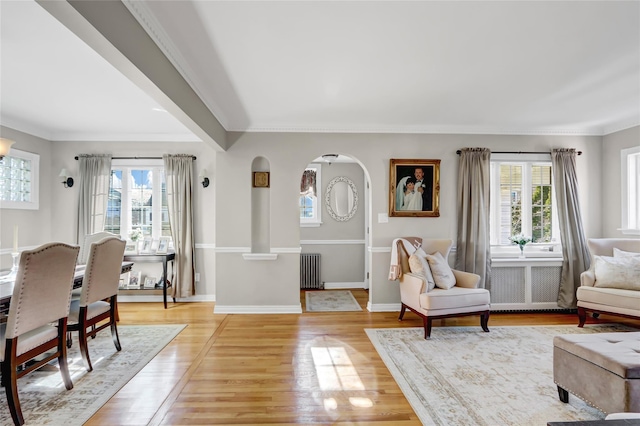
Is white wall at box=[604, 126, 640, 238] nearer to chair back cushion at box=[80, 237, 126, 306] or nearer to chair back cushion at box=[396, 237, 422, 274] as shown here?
chair back cushion at box=[396, 237, 422, 274]

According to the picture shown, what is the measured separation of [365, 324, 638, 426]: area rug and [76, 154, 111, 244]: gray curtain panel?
429 centimetres

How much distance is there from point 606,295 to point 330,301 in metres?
3.41

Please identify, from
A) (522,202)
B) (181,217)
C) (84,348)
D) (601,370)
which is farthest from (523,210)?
(84,348)

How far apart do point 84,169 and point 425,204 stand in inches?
199

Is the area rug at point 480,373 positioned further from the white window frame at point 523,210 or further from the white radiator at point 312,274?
the white radiator at point 312,274

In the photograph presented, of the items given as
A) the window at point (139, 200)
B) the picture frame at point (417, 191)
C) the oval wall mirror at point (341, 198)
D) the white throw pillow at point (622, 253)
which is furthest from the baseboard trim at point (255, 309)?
the white throw pillow at point (622, 253)

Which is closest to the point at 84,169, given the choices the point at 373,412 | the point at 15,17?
the point at 15,17

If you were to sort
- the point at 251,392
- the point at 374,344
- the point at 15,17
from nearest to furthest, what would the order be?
the point at 15,17, the point at 251,392, the point at 374,344

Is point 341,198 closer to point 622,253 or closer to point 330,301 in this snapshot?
point 330,301

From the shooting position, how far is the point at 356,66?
2830 mm

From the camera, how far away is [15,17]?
219cm

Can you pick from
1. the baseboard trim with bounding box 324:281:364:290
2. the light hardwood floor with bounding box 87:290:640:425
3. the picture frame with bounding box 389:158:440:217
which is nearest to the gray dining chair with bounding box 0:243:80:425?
the light hardwood floor with bounding box 87:290:640:425

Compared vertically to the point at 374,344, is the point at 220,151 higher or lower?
higher

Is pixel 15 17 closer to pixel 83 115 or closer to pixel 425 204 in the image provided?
pixel 83 115
